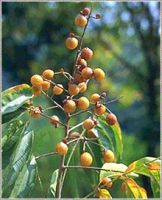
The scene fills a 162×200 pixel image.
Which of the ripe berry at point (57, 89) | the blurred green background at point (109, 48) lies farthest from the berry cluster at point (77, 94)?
the blurred green background at point (109, 48)

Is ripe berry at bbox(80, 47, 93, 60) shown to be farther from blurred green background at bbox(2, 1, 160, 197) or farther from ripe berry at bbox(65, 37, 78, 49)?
blurred green background at bbox(2, 1, 160, 197)

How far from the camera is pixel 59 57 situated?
499 cm

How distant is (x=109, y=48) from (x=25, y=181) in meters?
4.39

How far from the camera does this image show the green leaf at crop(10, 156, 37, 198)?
0.58 meters

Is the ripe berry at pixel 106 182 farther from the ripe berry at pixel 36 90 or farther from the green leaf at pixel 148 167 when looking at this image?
the ripe berry at pixel 36 90

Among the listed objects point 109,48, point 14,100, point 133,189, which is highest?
point 109,48

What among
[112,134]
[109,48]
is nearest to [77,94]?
[112,134]

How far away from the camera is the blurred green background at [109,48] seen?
4617 millimetres

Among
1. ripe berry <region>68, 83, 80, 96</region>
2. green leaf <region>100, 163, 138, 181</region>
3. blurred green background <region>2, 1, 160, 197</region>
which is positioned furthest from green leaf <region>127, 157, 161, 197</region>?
blurred green background <region>2, 1, 160, 197</region>

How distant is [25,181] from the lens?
583mm

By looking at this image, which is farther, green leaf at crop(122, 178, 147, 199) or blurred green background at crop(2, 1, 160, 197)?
blurred green background at crop(2, 1, 160, 197)

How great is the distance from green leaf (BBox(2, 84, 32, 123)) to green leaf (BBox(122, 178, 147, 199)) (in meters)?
0.16

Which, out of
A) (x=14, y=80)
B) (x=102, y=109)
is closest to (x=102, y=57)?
(x=14, y=80)

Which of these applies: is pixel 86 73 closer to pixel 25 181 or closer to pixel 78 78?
pixel 78 78
